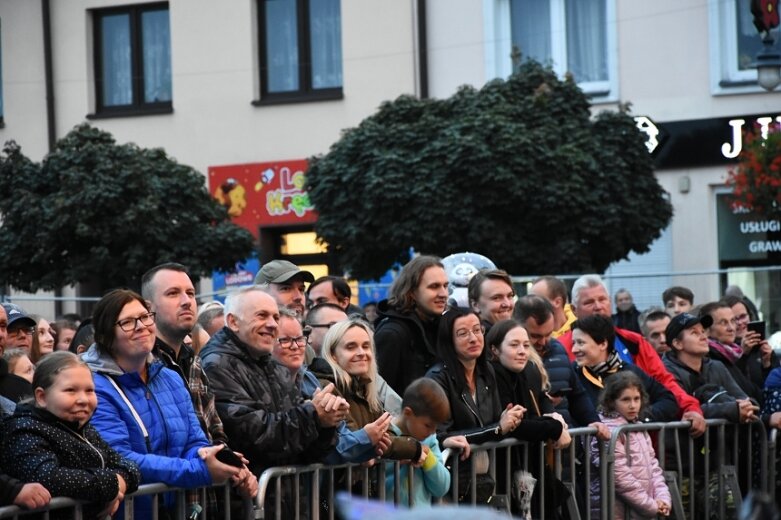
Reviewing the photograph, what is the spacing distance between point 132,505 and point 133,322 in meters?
0.76

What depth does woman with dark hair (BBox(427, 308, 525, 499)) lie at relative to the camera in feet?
26.1

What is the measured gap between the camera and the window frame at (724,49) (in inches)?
896

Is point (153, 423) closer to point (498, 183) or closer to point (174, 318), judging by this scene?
point (174, 318)

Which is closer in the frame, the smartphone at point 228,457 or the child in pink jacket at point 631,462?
the smartphone at point 228,457

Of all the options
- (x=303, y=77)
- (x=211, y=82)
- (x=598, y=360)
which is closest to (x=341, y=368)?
(x=598, y=360)

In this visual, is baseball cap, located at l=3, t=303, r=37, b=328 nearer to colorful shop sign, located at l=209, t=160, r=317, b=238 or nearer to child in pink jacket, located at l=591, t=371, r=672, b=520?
child in pink jacket, located at l=591, t=371, r=672, b=520

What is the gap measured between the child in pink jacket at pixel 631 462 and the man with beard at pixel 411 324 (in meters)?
1.32

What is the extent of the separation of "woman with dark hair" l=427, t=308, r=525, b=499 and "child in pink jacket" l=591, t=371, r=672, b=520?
109 centimetres

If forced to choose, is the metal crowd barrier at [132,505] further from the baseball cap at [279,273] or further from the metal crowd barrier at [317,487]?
the baseball cap at [279,273]

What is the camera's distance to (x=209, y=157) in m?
26.0

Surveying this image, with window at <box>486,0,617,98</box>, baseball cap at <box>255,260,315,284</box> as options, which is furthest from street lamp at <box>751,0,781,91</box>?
baseball cap at <box>255,260,315,284</box>

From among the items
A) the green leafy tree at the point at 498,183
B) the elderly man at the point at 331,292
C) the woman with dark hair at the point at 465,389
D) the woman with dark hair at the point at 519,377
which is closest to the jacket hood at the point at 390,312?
the woman with dark hair at the point at 465,389

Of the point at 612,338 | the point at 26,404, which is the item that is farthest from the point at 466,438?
the point at 26,404

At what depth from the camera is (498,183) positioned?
18.9 metres
